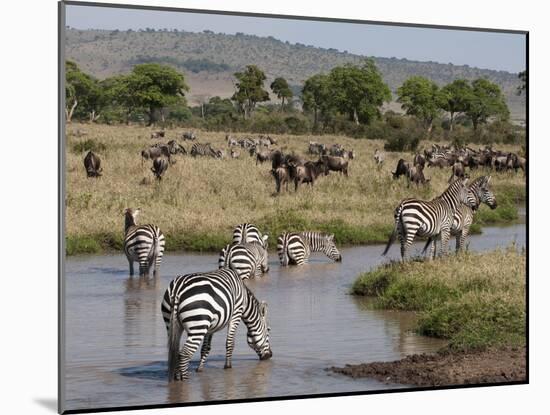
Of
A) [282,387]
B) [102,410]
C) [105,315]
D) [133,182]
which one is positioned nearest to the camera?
[102,410]

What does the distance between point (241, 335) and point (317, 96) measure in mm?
2776

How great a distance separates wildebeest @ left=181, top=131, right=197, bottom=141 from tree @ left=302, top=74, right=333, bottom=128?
1.20 metres

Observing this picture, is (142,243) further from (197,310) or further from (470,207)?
(470,207)

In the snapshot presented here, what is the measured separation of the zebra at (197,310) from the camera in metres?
11.7

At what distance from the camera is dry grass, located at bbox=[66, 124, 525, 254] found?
14.7m

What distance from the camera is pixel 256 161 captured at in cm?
1530

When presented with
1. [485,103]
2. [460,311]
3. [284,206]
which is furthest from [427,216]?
[460,311]

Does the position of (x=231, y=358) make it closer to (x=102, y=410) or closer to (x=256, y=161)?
(x=102, y=410)

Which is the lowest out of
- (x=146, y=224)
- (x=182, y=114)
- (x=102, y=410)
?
(x=102, y=410)

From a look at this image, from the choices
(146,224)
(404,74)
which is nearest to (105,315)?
(146,224)

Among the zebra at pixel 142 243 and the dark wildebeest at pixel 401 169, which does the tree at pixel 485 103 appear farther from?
the zebra at pixel 142 243

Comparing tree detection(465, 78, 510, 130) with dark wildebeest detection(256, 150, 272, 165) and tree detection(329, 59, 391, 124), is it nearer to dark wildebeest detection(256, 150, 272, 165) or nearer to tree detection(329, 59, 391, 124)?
tree detection(329, 59, 391, 124)

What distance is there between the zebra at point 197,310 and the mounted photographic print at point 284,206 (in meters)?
0.02

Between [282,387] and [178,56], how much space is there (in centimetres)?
355
